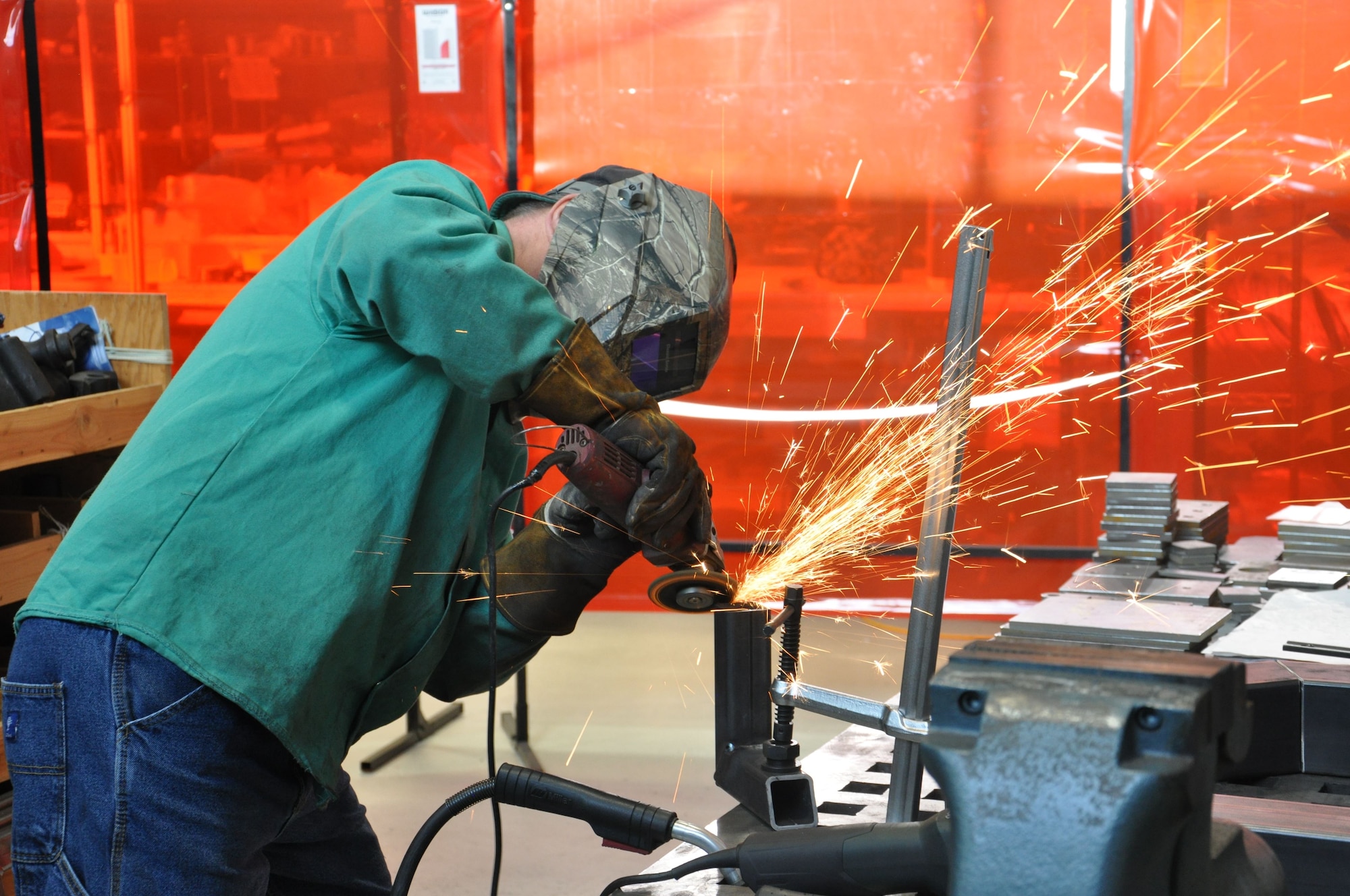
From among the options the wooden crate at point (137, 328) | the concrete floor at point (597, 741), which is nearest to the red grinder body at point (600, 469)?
the concrete floor at point (597, 741)

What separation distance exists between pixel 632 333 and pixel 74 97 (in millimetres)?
5142

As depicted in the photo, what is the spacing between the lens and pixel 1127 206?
515cm

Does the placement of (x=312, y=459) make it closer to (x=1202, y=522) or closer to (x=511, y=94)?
(x=1202, y=522)

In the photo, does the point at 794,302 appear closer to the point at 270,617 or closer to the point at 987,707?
the point at 270,617

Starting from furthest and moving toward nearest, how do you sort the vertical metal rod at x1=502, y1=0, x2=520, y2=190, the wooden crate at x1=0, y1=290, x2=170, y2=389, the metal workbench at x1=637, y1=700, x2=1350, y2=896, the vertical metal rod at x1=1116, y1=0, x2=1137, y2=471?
the vertical metal rod at x1=502, y1=0, x2=520, y2=190 < the vertical metal rod at x1=1116, y1=0, x2=1137, y2=471 < the wooden crate at x1=0, y1=290, x2=170, y2=389 < the metal workbench at x1=637, y1=700, x2=1350, y2=896

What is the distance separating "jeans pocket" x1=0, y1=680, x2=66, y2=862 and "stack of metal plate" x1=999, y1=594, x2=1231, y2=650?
4.91 ft

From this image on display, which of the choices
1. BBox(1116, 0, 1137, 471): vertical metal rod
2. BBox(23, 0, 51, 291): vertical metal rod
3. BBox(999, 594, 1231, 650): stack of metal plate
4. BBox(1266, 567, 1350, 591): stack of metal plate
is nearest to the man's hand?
BBox(999, 594, 1231, 650): stack of metal plate

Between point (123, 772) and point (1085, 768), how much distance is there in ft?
4.11

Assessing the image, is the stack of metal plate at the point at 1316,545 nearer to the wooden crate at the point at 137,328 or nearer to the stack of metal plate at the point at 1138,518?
the stack of metal plate at the point at 1138,518

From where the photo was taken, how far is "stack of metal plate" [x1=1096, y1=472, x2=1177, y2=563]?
2.98m

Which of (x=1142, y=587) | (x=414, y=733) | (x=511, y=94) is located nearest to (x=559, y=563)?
(x=1142, y=587)

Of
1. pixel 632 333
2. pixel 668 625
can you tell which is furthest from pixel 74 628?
pixel 668 625

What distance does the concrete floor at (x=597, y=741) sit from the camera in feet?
11.3

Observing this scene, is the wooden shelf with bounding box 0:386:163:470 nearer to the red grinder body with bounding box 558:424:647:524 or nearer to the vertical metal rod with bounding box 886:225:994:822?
the red grinder body with bounding box 558:424:647:524
